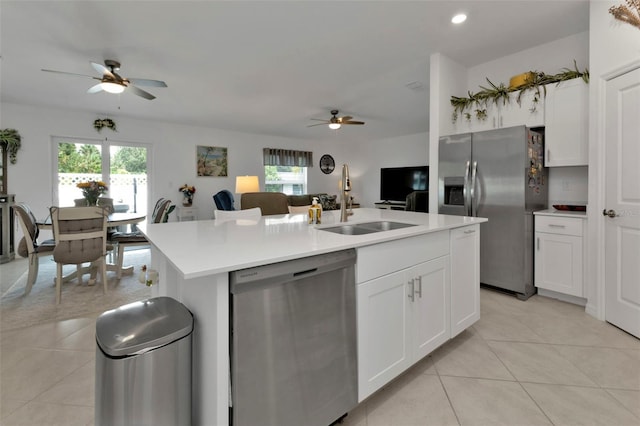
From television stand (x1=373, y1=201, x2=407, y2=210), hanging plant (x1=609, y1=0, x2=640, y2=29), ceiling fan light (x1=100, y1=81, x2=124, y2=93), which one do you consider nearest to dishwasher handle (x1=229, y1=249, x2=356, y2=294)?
hanging plant (x1=609, y1=0, x2=640, y2=29)

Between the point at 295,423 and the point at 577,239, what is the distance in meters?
2.92

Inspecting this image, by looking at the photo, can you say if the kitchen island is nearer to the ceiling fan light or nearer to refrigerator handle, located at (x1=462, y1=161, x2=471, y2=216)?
refrigerator handle, located at (x1=462, y1=161, x2=471, y2=216)

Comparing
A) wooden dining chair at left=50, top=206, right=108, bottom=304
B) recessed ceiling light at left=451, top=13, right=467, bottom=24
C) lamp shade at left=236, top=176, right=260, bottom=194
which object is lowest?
wooden dining chair at left=50, top=206, right=108, bottom=304

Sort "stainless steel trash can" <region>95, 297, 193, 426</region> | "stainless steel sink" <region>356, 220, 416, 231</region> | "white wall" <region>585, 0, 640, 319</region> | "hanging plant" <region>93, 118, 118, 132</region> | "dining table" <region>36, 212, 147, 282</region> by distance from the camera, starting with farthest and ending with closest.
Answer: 1. "hanging plant" <region>93, 118, 118, 132</region>
2. "dining table" <region>36, 212, 147, 282</region>
3. "white wall" <region>585, 0, 640, 319</region>
4. "stainless steel sink" <region>356, 220, 416, 231</region>
5. "stainless steel trash can" <region>95, 297, 193, 426</region>

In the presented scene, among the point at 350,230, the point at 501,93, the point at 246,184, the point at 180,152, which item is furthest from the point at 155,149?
the point at 501,93

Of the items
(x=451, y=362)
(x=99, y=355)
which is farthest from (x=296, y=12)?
(x=451, y=362)

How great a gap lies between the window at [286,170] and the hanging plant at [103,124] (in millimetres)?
3159

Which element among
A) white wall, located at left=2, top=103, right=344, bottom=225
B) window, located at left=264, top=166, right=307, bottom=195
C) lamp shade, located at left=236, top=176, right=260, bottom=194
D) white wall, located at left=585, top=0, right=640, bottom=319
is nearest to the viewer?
white wall, located at left=585, top=0, right=640, bottom=319

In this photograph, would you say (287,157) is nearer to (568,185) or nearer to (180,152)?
(180,152)

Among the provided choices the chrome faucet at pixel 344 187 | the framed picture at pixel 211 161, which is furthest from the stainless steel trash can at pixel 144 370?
the framed picture at pixel 211 161

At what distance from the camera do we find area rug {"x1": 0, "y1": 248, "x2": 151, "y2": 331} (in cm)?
257

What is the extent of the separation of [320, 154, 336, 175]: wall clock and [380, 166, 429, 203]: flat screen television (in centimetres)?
149

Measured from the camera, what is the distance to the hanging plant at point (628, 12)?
2.15 m

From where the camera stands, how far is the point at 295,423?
1122mm
